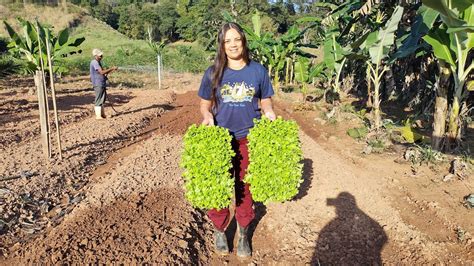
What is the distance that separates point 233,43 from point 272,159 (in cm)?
96

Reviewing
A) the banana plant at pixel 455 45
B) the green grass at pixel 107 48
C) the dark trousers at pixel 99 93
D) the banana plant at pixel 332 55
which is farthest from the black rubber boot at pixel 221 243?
the green grass at pixel 107 48

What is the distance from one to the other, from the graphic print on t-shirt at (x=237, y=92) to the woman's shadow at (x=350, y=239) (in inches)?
61.5

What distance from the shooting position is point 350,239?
3529 mm

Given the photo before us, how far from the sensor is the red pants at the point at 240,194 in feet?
10.1

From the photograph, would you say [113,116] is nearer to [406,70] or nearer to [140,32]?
[406,70]

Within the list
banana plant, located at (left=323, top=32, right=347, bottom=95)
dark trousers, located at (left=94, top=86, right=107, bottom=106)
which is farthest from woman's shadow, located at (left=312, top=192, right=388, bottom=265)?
dark trousers, located at (left=94, top=86, right=107, bottom=106)

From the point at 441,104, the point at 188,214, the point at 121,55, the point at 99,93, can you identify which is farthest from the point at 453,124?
the point at 121,55

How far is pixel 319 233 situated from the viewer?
3646 mm

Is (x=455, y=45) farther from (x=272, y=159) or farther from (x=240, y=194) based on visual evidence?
(x=240, y=194)

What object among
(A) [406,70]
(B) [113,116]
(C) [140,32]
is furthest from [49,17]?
(A) [406,70]

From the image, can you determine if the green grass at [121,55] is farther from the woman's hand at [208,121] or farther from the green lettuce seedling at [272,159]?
the green lettuce seedling at [272,159]

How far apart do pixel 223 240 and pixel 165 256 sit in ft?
1.79

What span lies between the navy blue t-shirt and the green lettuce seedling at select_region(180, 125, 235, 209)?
197 millimetres

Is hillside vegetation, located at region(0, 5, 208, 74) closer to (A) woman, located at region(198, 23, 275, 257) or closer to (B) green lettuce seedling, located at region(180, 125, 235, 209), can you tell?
(A) woman, located at region(198, 23, 275, 257)
